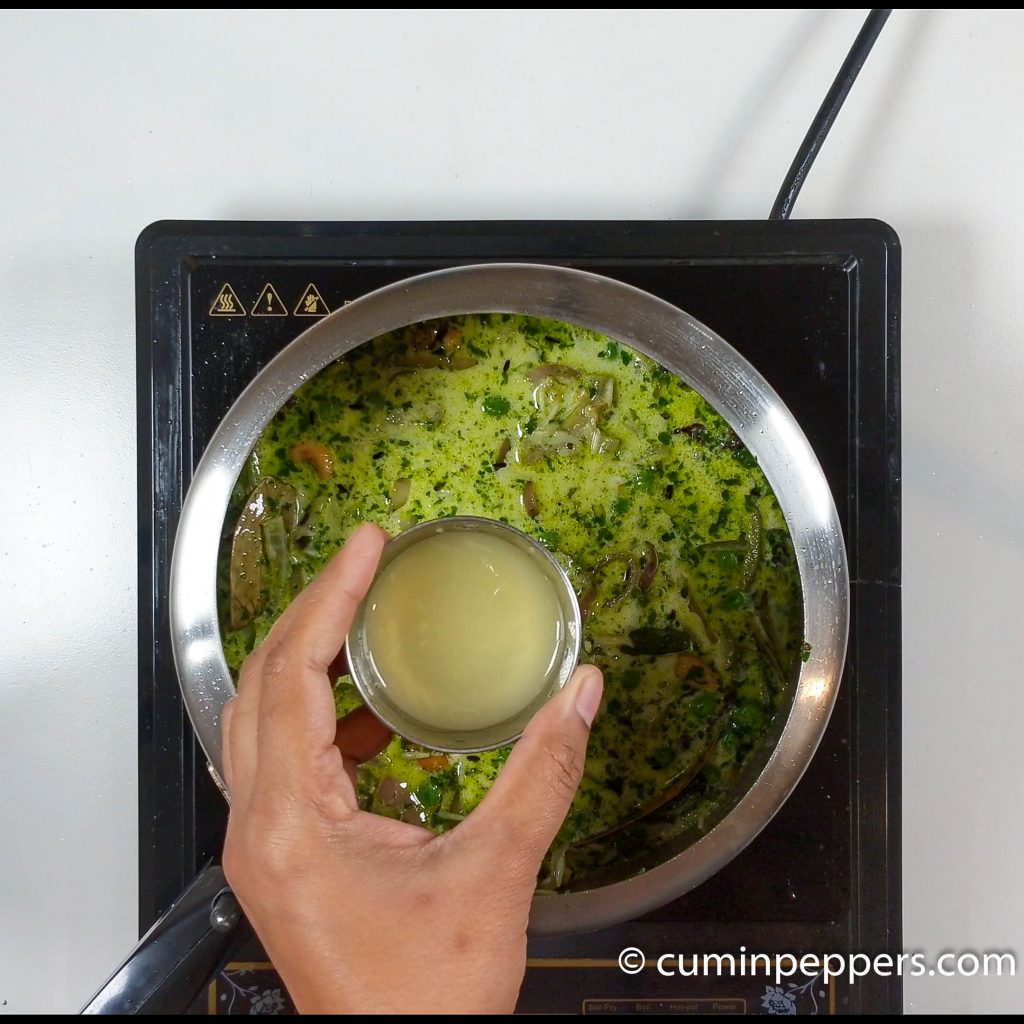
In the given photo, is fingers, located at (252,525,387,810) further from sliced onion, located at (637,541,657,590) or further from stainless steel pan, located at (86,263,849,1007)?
sliced onion, located at (637,541,657,590)

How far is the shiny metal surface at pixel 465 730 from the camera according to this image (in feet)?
2.23

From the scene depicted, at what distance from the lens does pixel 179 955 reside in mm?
631

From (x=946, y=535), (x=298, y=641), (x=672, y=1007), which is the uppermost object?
(x=946, y=535)

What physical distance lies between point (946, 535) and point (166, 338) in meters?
0.74

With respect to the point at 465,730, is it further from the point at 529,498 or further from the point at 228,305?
the point at 228,305

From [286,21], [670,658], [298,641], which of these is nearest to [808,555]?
[670,658]

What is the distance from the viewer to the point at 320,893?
1.93 ft

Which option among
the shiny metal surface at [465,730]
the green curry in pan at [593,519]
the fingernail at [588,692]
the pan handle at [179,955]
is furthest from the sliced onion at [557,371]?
the pan handle at [179,955]

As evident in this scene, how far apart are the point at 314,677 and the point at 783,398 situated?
0.44 m

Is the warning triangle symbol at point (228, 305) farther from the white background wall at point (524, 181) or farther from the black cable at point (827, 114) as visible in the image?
the black cable at point (827, 114)

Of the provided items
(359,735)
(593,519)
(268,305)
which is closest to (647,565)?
(593,519)

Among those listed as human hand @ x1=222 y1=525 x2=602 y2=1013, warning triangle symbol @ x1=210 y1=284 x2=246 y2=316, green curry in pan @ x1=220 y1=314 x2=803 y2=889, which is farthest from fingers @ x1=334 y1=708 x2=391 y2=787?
warning triangle symbol @ x1=210 y1=284 x2=246 y2=316

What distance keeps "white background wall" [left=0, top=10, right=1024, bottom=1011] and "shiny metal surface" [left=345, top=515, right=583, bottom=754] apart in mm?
291

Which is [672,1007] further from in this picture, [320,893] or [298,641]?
[298,641]
